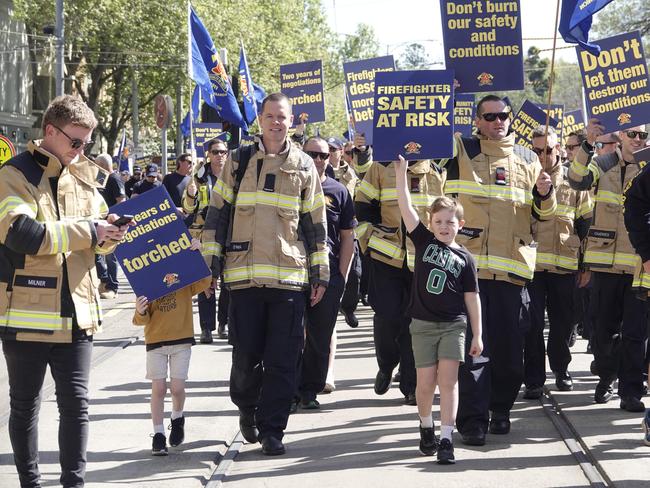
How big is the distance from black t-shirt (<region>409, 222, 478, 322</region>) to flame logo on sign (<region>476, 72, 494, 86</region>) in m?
1.93

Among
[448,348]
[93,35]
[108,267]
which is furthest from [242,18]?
[448,348]

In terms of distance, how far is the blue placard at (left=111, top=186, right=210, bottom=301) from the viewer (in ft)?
25.1

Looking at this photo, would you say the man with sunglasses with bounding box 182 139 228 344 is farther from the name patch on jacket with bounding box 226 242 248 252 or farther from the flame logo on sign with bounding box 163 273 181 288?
the flame logo on sign with bounding box 163 273 181 288

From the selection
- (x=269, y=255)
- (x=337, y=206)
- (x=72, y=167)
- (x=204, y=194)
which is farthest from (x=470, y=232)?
(x=204, y=194)

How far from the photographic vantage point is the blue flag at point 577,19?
28.7 ft

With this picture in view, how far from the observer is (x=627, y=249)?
377 inches

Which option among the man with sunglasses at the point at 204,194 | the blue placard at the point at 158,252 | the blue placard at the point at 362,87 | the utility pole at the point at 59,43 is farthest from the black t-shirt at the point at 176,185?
the utility pole at the point at 59,43

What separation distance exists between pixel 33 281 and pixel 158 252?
1.68 metres

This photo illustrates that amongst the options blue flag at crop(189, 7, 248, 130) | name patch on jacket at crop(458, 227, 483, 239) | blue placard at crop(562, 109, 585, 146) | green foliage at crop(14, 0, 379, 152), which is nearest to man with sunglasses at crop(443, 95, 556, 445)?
name patch on jacket at crop(458, 227, 483, 239)

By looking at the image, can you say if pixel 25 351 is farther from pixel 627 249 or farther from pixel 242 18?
pixel 242 18

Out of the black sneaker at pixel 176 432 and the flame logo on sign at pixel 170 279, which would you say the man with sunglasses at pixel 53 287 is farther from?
the black sneaker at pixel 176 432

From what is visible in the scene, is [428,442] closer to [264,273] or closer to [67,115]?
[264,273]

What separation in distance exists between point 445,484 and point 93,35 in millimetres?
40050

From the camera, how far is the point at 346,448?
26.3 feet
